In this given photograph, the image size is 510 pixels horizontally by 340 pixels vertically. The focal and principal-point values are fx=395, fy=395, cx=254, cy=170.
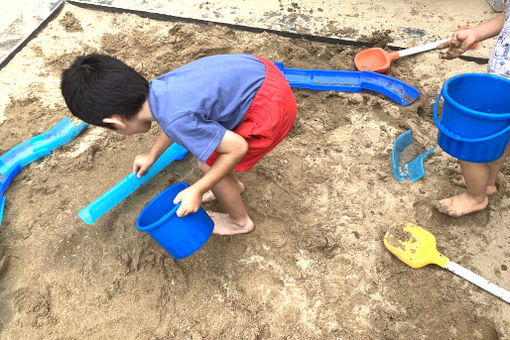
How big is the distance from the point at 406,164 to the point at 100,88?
1.54 metres

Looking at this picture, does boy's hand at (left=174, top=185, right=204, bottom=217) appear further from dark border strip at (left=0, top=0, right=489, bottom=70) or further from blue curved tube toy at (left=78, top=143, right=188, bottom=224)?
dark border strip at (left=0, top=0, right=489, bottom=70)

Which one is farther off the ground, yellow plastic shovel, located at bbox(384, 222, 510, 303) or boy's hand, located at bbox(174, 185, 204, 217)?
boy's hand, located at bbox(174, 185, 204, 217)

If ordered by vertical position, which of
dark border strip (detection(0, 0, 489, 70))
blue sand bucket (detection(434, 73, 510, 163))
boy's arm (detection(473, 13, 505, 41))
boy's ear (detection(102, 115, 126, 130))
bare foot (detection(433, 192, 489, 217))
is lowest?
bare foot (detection(433, 192, 489, 217))

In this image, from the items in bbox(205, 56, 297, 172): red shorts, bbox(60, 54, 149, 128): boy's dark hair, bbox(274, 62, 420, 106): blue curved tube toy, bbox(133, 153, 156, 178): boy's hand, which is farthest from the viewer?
bbox(274, 62, 420, 106): blue curved tube toy

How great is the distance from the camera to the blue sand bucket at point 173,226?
141 cm

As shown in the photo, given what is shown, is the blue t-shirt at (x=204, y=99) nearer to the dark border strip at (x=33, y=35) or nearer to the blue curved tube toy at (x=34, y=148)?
the blue curved tube toy at (x=34, y=148)

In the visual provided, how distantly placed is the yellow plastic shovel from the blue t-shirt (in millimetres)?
874

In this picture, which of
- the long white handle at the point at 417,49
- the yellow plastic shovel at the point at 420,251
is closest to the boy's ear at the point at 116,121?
the yellow plastic shovel at the point at 420,251

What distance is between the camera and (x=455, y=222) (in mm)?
1843

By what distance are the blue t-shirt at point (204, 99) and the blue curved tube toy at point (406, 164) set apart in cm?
93

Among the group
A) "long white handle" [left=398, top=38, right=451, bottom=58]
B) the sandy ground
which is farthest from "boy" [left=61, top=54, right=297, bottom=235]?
"long white handle" [left=398, top=38, right=451, bottom=58]

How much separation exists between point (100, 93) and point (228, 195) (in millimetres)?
664

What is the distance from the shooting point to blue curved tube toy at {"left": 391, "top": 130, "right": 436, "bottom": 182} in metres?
2.01

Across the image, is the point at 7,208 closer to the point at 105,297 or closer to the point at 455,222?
the point at 105,297
